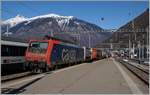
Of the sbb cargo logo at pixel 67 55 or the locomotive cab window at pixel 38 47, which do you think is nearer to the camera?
the locomotive cab window at pixel 38 47

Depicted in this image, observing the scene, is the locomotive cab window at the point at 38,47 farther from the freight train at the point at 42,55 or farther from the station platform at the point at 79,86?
the station platform at the point at 79,86

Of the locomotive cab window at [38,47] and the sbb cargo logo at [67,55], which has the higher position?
the locomotive cab window at [38,47]

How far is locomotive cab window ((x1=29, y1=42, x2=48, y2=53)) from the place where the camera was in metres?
31.7

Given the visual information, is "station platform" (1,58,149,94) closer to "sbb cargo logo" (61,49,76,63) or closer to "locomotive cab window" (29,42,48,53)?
"locomotive cab window" (29,42,48,53)

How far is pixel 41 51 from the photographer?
104 ft

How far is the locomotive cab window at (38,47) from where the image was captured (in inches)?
1249

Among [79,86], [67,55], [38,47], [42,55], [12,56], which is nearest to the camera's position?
[79,86]

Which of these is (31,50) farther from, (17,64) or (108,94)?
(108,94)

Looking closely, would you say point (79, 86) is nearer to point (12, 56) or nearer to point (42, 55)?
point (12, 56)

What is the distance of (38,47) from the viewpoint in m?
32.1

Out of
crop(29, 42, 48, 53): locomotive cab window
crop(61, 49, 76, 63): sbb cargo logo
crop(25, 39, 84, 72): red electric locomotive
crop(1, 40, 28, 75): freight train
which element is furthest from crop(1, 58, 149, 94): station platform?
crop(61, 49, 76, 63): sbb cargo logo

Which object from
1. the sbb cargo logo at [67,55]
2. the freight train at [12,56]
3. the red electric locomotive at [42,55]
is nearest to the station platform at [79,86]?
the freight train at [12,56]

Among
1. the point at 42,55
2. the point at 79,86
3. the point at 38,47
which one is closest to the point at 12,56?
the point at 42,55

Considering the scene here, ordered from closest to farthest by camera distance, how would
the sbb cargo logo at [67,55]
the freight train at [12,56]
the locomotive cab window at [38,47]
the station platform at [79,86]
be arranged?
the station platform at [79,86] < the freight train at [12,56] < the locomotive cab window at [38,47] < the sbb cargo logo at [67,55]
